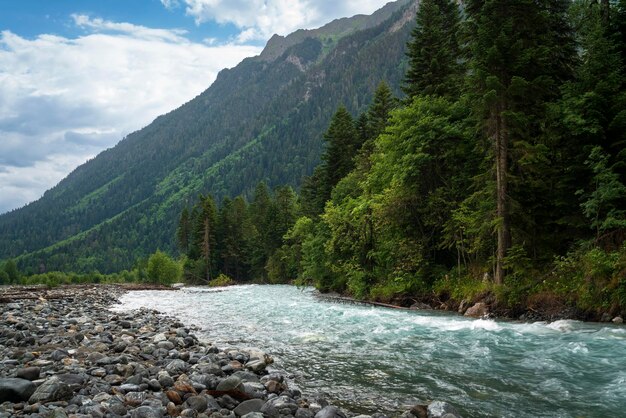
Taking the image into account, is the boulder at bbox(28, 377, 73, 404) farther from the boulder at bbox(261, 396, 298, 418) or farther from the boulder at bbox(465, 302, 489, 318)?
the boulder at bbox(465, 302, 489, 318)

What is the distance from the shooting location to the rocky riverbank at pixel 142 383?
22.4 ft

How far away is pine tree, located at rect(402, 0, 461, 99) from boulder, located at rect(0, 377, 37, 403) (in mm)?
26791

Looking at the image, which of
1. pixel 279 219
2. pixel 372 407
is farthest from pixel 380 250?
pixel 279 219

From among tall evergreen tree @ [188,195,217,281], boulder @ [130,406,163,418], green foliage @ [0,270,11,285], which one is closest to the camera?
boulder @ [130,406,163,418]

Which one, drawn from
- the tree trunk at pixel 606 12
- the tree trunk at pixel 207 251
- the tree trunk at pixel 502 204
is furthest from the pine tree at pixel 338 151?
the tree trunk at pixel 207 251

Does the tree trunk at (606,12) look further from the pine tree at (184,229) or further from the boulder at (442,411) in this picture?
the pine tree at (184,229)

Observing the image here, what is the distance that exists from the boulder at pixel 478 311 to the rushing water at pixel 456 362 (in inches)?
35.8

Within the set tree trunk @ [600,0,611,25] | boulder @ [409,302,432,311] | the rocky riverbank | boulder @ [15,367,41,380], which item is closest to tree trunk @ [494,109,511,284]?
boulder @ [409,302,432,311]

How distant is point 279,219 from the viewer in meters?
75.1

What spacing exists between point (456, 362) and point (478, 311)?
8674 mm

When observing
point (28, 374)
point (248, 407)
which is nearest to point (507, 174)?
point (248, 407)

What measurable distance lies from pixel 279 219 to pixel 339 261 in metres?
42.1

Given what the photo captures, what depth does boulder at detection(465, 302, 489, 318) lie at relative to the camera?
1864 centimetres

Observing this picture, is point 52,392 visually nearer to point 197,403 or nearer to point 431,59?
point 197,403
